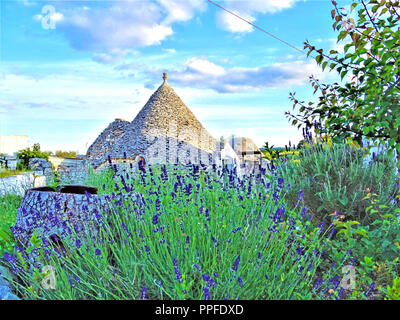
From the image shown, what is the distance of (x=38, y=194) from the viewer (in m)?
3.33

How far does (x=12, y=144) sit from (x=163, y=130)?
821 cm

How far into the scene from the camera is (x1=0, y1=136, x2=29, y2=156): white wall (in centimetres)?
1420

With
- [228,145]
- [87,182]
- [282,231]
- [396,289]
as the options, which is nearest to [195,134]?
[228,145]

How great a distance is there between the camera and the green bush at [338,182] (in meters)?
3.66

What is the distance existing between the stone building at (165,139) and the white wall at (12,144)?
16.8ft

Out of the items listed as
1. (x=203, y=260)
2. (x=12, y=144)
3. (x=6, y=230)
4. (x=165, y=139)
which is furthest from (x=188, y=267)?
(x=12, y=144)

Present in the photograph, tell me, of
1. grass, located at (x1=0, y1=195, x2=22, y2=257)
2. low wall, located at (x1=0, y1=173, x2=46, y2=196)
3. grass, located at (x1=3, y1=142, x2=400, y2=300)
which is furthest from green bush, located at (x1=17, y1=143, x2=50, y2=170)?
grass, located at (x1=3, y1=142, x2=400, y2=300)

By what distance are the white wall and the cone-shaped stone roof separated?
5415 mm

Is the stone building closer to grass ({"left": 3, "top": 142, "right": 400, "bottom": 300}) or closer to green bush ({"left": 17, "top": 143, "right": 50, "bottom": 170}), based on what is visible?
green bush ({"left": 17, "top": 143, "right": 50, "bottom": 170})

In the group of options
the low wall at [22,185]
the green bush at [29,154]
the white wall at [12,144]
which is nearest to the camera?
the low wall at [22,185]

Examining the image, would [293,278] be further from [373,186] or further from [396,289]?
[373,186]

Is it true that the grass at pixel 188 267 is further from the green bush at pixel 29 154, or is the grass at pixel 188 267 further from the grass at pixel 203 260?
the green bush at pixel 29 154

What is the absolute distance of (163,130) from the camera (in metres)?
9.52

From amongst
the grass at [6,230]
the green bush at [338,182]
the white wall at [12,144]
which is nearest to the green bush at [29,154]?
the white wall at [12,144]
